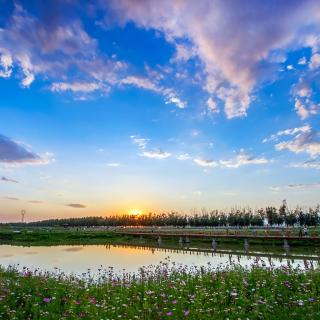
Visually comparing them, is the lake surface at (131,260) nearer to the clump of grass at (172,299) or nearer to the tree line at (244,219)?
the clump of grass at (172,299)

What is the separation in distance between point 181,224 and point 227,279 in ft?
Answer: 386

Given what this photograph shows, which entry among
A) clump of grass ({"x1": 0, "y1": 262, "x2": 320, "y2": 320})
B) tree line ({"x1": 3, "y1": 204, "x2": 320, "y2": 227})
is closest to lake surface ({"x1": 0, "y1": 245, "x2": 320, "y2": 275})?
clump of grass ({"x1": 0, "y1": 262, "x2": 320, "y2": 320})

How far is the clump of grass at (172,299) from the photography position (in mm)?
7809

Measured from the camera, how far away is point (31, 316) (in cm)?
879

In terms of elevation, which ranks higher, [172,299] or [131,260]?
[172,299]

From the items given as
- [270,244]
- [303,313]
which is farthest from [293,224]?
[303,313]

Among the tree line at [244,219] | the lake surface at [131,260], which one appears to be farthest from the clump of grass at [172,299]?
the tree line at [244,219]

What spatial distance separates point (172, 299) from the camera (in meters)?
9.64

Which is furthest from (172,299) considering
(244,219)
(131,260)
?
(244,219)

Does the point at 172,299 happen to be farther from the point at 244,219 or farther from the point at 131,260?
the point at 244,219

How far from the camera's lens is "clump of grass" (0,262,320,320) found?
25.6ft

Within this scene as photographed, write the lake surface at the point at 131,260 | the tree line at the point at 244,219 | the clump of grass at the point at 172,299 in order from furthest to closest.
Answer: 1. the tree line at the point at 244,219
2. the lake surface at the point at 131,260
3. the clump of grass at the point at 172,299

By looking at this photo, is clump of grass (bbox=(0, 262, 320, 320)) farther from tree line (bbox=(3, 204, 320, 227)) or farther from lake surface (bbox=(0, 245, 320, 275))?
tree line (bbox=(3, 204, 320, 227))

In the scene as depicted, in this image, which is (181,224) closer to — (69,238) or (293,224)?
(293,224)
